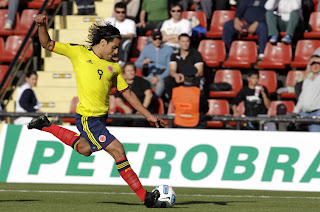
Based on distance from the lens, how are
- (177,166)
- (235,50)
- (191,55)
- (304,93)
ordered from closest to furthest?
(177,166), (304,93), (191,55), (235,50)

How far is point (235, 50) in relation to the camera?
14.8m

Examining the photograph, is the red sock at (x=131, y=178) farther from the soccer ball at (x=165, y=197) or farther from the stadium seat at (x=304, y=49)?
the stadium seat at (x=304, y=49)

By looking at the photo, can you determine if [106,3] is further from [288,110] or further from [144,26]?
[288,110]

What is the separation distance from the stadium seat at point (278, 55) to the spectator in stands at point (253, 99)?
1801 millimetres

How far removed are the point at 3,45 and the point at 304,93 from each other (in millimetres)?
6958

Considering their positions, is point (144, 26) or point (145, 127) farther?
point (144, 26)

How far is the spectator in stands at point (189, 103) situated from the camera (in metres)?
11.6

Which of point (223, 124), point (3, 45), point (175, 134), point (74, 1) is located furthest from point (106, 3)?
point (175, 134)

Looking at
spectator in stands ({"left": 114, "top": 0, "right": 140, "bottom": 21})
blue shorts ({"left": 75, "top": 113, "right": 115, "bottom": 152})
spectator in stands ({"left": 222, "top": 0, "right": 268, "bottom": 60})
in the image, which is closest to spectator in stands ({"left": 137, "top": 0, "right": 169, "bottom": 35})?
spectator in stands ({"left": 114, "top": 0, "right": 140, "bottom": 21})

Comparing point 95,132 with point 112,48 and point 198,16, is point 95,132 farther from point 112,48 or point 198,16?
Result: point 198,16

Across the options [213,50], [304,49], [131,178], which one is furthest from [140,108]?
[304,49]

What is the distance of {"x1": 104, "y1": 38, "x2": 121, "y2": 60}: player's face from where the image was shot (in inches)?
293

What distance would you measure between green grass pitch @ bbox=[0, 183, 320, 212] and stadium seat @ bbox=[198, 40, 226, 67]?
4351 mm

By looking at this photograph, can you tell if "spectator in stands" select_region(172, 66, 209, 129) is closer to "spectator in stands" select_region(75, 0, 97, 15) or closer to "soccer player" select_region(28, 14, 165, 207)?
"soccer player" select_region(28, 14, 165, 207)
